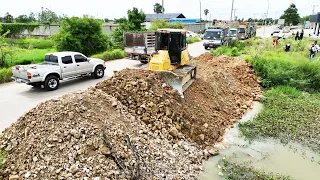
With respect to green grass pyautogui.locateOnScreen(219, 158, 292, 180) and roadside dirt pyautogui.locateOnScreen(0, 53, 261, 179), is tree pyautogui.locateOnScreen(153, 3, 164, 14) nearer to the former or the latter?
roadside dirt pyautogui.locateOnScreen(0, 53, 261, 179)

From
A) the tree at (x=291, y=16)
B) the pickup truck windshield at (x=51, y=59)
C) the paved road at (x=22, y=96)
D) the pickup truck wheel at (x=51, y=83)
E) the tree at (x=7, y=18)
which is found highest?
the tree at (x=291, y=16)

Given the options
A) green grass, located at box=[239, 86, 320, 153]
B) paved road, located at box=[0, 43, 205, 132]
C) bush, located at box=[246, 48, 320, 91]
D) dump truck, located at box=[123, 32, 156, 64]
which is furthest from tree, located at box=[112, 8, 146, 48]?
green grass, located at box=[239, 86, 320, 153]

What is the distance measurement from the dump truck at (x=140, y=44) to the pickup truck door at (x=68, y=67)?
4.64m

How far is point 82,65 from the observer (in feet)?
41.0

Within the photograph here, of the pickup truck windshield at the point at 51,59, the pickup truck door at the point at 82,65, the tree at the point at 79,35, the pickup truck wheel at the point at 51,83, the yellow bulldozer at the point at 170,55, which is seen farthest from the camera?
the tree at the point at 79,35

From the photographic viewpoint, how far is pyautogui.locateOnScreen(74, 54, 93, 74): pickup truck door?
40.2 feet

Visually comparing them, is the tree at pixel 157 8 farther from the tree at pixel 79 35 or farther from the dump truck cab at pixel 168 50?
the dump truck cab at pixel 168 50

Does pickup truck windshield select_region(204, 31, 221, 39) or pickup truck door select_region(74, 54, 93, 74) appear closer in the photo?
pickup truck door select_region(74, 54, 93, 74)

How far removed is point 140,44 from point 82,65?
14.8 feet

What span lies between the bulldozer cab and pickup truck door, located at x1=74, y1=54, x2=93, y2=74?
4787 millimetres

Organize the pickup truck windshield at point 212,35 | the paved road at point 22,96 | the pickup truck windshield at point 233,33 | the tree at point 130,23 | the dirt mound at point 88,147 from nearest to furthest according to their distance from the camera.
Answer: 1. the dirt mound at point 88,147
2. the paved road at point 22,96
3. the tree at point 130,23
4. the pickup truck windshield at point 212,35
5. the pickup truck windshield at point 233,33

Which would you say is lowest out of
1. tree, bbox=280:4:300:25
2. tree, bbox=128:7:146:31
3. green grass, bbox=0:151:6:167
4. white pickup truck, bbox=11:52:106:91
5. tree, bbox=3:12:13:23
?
green grass, bbox=0:151:6:167

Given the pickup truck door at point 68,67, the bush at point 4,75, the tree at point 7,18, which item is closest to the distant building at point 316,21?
the pickup truck door at point 68,67

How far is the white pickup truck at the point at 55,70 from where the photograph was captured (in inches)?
418
